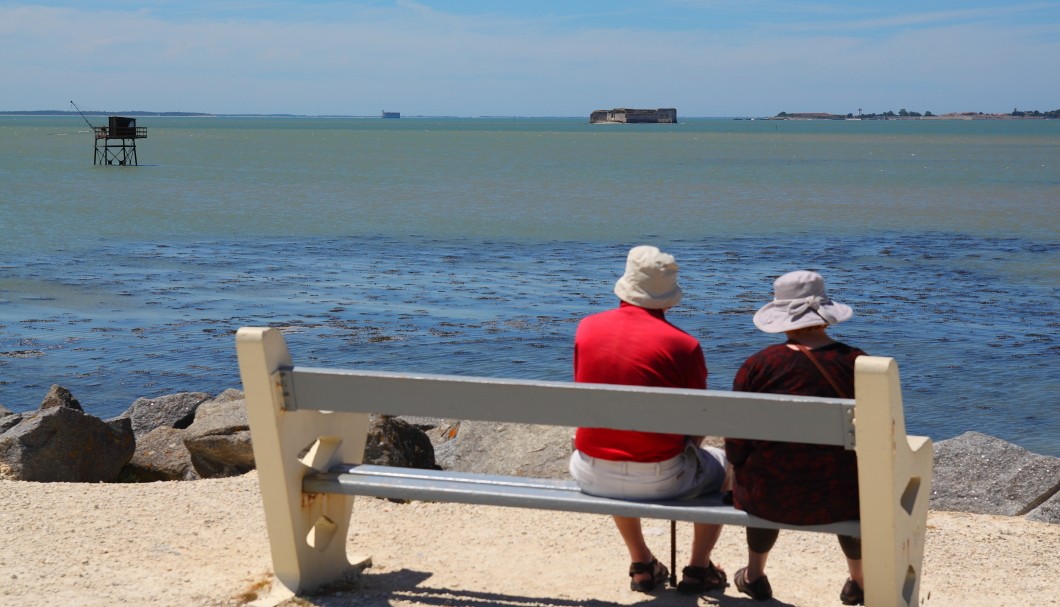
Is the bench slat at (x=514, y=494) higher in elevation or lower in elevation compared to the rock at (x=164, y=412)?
higher

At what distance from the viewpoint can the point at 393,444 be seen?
24.5 feet

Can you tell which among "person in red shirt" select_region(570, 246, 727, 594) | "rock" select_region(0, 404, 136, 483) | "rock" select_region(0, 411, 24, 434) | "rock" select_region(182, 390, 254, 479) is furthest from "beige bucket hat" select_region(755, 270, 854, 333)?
"rock" select_region(0, 411, 24, 434)

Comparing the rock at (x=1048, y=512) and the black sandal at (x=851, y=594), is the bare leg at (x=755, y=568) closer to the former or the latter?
the black sandal at (x=851, y=594)

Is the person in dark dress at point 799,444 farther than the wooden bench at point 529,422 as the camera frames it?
Yes

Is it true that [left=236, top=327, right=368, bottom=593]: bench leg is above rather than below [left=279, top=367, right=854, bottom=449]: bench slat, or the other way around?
below

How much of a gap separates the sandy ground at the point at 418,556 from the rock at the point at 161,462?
199cm

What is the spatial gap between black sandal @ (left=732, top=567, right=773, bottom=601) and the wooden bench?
580mm

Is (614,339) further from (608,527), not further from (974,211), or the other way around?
(974,211)

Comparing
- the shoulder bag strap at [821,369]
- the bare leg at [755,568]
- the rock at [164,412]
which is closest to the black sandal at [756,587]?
the bare leg at [755,568]

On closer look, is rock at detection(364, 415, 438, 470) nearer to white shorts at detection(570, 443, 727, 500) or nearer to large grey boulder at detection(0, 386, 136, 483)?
large grey boulder at detection(0, 386, 136, 483)

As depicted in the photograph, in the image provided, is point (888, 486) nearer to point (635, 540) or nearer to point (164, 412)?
point (635, 540)

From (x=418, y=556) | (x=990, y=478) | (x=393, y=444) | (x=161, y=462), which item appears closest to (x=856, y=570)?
(x=418, y=556)

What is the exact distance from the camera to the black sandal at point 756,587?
503cm

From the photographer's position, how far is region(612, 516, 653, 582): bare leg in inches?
197
